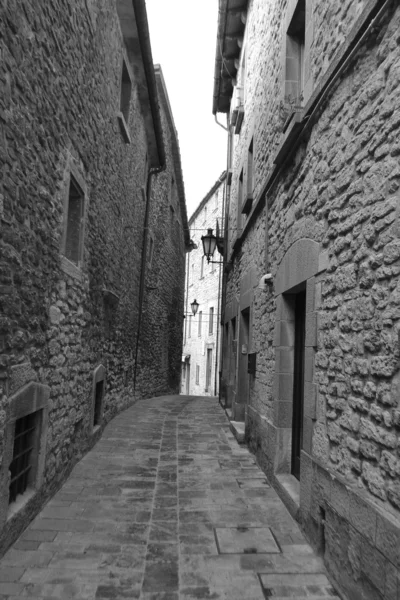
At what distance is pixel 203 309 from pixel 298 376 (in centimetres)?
1836

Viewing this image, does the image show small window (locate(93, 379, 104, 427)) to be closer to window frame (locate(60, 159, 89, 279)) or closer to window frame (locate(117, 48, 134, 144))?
window frame (locate(60, 159, 89, 279))

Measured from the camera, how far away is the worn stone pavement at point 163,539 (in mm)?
2709

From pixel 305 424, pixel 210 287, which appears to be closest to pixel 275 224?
pixel 305 424

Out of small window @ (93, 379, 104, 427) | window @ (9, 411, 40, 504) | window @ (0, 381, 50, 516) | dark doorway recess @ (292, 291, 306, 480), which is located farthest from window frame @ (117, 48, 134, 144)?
window @ (9, 411, 40, 504)

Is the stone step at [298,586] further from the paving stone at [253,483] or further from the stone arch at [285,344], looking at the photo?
the paving stone at [253,483]

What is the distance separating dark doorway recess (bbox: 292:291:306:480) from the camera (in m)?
4.53

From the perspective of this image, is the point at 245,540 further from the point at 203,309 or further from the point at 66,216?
the point at 203,309

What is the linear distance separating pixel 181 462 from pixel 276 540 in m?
2.26

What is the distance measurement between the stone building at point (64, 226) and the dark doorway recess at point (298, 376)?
240 cm

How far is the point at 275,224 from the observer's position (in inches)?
211

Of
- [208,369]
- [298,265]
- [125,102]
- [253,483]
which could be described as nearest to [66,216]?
[298,265]

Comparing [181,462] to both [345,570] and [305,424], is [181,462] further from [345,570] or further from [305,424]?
[345,570]

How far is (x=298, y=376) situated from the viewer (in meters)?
4.66

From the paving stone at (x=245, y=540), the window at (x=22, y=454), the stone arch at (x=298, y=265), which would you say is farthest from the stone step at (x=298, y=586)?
the stone arch at (x=298, y=265)
